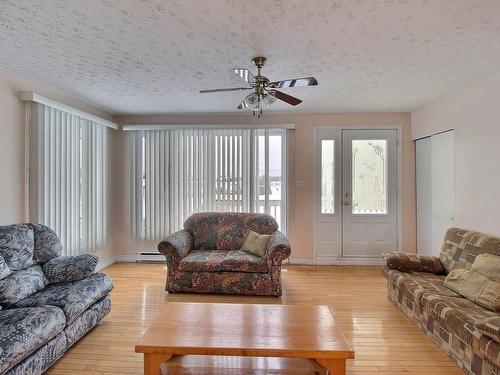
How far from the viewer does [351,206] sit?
4910 millimetres

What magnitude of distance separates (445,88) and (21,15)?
4197 mm

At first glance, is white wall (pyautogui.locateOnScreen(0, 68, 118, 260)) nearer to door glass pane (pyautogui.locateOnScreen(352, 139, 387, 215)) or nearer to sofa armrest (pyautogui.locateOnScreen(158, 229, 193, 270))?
sofa armrest (pyautogui.locateOnScreen(158, 229, 193, 270))

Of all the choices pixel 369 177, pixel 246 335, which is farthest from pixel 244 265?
pixel 369 177

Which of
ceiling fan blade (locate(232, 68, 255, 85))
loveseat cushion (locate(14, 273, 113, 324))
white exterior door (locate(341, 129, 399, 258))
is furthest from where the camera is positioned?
white exterior door (locate(341, 129, 399, 258))

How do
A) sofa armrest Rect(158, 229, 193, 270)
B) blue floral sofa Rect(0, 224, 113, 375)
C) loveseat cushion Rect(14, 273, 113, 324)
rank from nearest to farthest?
blue floral sofa Rect(0, 224, 113, 375) < loveseat cushion Rect(14, 273, 113, 324) < sofa armrest Rect(158, 229, 193, 270)

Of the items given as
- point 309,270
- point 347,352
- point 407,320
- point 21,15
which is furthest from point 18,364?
point 309,270

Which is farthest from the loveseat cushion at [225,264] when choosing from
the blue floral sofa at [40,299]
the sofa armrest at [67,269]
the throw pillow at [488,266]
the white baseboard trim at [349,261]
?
the throw pillow at [488,266]

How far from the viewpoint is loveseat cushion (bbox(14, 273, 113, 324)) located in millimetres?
2346

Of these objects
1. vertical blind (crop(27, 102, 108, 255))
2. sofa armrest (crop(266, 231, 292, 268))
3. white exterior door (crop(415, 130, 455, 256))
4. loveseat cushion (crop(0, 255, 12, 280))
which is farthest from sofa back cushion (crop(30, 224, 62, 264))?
white exterior door (crop(415, 130, 455, 256))

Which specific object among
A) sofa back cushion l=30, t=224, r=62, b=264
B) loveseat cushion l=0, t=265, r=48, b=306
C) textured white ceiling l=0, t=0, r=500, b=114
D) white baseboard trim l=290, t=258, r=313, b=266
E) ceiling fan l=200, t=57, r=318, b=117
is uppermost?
textured white ceiling l=0, t=0, r=500, b=114

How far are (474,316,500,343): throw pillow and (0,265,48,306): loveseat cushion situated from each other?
332 centimetres

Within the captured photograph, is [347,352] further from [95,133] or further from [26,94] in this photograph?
[95,133]

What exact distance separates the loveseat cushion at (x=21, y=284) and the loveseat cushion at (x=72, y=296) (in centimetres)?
5

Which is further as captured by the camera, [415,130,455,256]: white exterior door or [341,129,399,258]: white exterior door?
[341,129,399,258]: white exterior door
